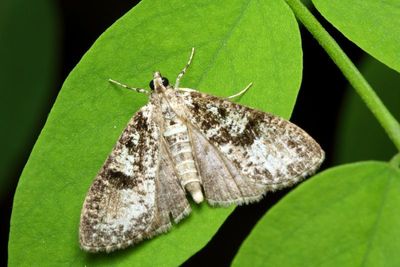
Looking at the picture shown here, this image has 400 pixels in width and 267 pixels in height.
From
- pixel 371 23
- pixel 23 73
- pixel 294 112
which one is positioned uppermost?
pixel 371 23

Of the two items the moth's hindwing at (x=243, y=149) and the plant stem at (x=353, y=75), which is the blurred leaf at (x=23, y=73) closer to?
the moth's hindwing at (x=243, y=149)

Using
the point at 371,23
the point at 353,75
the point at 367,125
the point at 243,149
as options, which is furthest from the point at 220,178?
the point at 367,125

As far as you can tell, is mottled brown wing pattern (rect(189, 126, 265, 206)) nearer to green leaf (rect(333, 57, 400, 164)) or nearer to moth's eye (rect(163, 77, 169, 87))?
moth's eye (rect(163, 77, 169, 87))

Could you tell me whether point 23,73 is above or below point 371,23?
below

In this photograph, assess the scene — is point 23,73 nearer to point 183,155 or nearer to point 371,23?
point 183,155

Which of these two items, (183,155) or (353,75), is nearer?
(353,75)

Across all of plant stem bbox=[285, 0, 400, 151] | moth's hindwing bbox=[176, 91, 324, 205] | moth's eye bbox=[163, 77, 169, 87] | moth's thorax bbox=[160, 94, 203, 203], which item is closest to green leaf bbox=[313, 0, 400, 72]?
plant stem bbox=[285, 0, 400, 151]

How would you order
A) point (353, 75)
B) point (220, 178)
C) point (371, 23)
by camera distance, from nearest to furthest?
point (353, 75) → point (371, 23) → point (220, 178)

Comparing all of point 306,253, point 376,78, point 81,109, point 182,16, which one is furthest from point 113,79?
point 376,78
